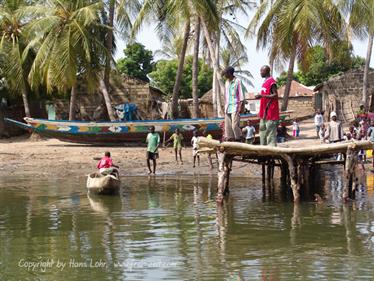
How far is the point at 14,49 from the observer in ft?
97.1

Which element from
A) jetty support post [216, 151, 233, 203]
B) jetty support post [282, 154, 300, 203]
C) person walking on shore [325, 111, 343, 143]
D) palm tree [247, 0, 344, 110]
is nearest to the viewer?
jetty support post [282, 154, 300, 203]

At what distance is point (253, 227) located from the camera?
36.5 feet

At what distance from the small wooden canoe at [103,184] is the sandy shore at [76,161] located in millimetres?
5182

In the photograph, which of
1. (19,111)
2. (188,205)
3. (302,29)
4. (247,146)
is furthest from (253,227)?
(19,111)

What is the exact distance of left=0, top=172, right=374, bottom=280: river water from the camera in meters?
8.23

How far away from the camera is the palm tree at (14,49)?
2955 cm

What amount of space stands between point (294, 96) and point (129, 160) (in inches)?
873

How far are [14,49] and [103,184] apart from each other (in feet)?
53.5

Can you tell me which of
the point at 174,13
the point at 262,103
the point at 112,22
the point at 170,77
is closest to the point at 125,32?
the point at 112,22

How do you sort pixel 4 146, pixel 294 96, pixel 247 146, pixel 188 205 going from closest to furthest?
pixel 247 146 < pixel 188 205 < pixel 4 146 < pixel 294 96

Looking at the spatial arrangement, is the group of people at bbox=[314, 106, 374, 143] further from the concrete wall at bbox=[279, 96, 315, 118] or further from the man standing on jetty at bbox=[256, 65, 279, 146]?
the concrete wall at bbox=[279, 96, 315, 118]

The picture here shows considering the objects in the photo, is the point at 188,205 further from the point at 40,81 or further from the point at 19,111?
the point at 19,111

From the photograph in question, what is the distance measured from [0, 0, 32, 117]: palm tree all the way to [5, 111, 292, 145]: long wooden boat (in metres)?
3.11

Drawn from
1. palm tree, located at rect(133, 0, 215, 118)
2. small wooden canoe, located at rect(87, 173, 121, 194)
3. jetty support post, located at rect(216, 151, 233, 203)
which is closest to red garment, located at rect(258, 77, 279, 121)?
jetty support post, located at rect(216, 151, 233, 203)
